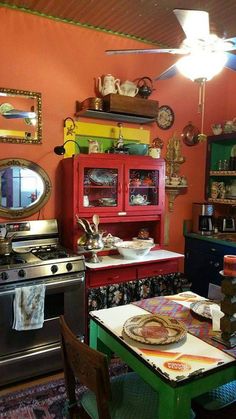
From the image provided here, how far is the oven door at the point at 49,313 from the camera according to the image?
229 centimetres

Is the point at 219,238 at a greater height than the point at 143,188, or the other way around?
the point at 143,188

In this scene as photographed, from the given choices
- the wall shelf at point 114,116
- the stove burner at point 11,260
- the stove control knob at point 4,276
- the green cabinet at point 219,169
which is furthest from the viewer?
the green cabinet at point 219,169

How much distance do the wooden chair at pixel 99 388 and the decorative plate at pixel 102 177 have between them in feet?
5.65

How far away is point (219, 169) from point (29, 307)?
2.70 meters

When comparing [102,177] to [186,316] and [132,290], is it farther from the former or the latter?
[186,316]

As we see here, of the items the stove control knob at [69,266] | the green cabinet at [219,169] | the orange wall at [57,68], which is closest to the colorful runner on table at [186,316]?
the stove control knob at [69,266]

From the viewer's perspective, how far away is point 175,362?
4.15 ft

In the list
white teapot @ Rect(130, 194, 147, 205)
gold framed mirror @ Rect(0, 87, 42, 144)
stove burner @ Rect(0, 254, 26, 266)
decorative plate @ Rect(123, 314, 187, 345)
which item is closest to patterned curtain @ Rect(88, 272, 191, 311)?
stove burner @ Rect(0, 254, 26, 266)

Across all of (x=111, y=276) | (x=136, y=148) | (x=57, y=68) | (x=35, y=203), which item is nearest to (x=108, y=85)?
(x=57, y=68)

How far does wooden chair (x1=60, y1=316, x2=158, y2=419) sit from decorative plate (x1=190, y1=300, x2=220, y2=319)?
440 mm

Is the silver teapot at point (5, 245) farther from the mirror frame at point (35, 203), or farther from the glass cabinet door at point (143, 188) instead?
the glass cabinet door at point (143, 188)

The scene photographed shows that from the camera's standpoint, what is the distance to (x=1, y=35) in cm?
271

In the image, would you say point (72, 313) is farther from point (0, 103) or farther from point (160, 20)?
point (160, 20)

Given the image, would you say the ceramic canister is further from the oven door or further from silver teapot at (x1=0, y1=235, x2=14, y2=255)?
silver teapot at (x1=0, y1=235, x2=14, y2=255)
